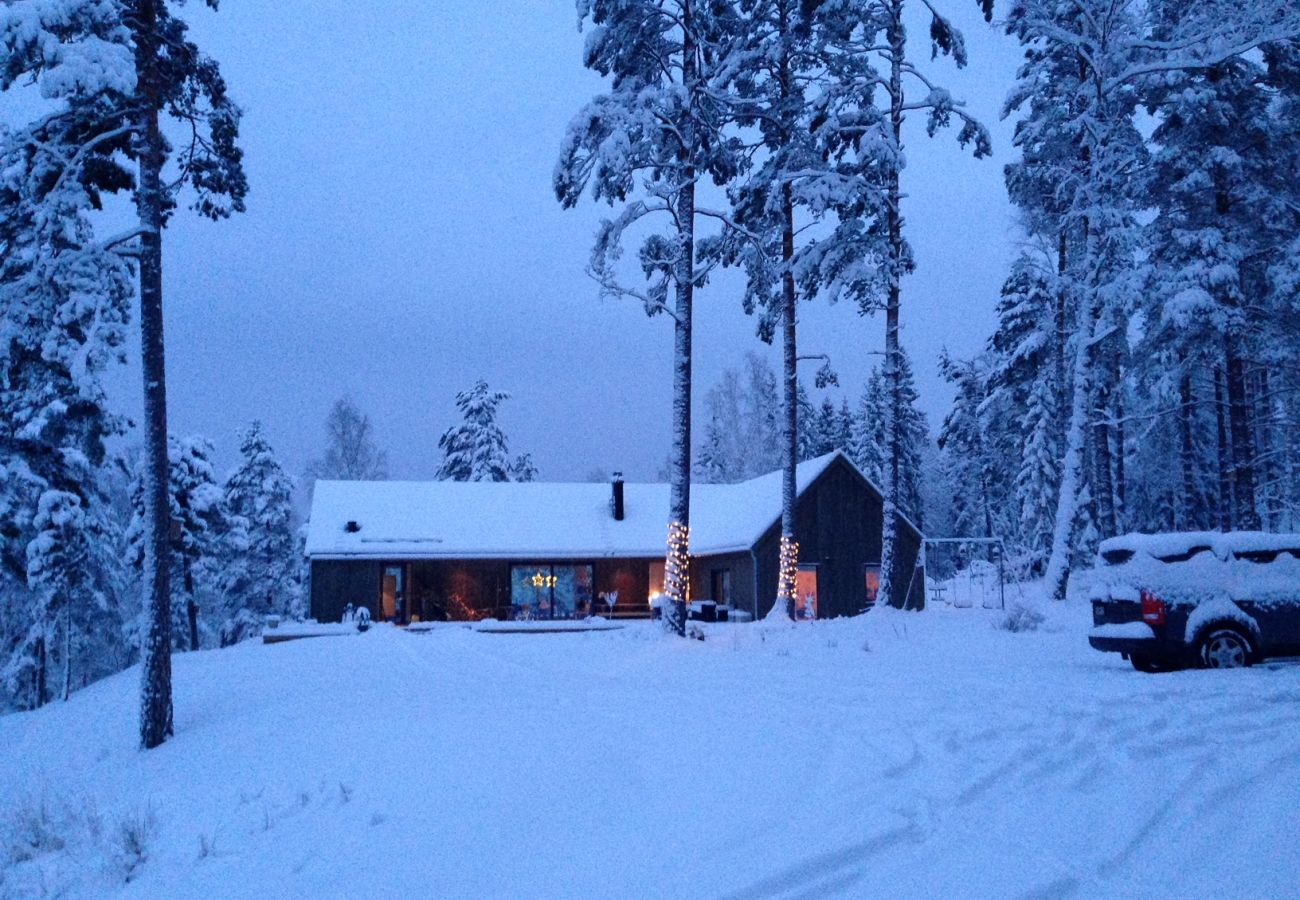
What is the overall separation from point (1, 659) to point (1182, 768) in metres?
43.8

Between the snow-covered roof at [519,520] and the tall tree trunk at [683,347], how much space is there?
43.0 ft

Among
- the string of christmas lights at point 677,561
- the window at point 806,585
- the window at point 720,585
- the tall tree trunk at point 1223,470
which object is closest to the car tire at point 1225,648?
the string of christmas lights at point 677,561

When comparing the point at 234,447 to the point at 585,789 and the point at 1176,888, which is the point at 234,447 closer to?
the point at 585,789

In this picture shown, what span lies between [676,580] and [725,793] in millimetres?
12002

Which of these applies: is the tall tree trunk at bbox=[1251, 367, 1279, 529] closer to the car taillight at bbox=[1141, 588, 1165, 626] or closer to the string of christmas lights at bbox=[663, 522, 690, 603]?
the car taillight at bbox=[1141, 588, 1165, 626]

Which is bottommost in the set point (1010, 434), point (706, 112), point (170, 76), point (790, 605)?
point (790, 605)

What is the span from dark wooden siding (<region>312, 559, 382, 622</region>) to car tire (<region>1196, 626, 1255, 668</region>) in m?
27.3

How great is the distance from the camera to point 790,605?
2156 cm

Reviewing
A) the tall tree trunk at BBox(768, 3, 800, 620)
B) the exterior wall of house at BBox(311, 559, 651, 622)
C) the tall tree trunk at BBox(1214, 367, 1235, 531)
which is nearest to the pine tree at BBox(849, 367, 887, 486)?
the exterior wall of house at BBox(311, 559, 651, 622)

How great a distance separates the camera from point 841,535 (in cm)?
3300

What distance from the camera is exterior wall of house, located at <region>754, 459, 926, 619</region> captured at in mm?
32469

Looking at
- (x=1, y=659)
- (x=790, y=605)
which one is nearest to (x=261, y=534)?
(x=1, y=659)

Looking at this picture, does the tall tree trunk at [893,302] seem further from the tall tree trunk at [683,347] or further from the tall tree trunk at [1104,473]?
the tall tree trunk at [1104,473]

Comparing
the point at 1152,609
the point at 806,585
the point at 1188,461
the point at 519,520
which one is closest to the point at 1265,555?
the point at 1152,609
